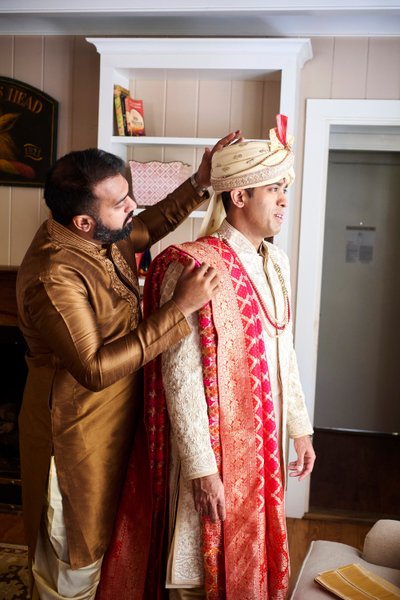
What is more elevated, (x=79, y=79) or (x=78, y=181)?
(x=79, y=79)

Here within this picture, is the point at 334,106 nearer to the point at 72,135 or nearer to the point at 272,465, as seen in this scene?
the point at 72,135

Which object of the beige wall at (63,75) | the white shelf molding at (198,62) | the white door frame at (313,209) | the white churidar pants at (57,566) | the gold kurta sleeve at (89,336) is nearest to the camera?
the gold kurta sleeve at (89,336)

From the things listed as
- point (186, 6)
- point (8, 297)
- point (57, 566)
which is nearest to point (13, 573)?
point (57, 566)

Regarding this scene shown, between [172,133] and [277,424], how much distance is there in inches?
79.8

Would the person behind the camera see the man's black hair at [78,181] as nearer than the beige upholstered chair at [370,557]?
Yes

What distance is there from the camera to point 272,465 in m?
2.00

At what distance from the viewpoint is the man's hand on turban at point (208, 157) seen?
83.4 inches

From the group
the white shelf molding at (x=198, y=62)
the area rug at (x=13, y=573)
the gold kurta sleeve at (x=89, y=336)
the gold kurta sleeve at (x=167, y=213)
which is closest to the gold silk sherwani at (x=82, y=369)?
the gold kurta sleeve at (x=89, y=336)

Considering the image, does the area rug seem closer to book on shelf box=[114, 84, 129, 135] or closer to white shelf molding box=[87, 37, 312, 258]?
white shelf molding box=[87, 37, 312, 258]

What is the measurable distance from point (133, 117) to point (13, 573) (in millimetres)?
2236

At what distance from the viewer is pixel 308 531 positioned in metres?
3.66

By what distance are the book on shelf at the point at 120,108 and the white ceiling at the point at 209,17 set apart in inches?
13.5

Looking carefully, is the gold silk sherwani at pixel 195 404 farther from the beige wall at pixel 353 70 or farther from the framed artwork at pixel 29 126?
the framed artwork at pixel 29 126

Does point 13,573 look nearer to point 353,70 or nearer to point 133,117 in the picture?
point 133,117
